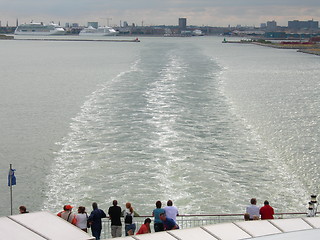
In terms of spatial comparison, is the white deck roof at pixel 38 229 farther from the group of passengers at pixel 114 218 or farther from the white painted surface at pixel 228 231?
the white painted surface at pixel 228 231

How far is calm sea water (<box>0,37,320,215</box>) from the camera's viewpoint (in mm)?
16969

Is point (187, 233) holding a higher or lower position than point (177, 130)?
higher

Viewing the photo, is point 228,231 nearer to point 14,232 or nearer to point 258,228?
point 258,228

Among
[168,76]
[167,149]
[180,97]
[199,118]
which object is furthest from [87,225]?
[168,76]

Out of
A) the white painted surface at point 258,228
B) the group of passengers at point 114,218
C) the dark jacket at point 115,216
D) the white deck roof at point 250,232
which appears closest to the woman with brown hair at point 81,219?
the group of passengers at point 114,218

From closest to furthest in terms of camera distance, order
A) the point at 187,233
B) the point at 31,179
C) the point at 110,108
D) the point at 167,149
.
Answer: the point at 187,233, the point at 31,179, the point at 167,149, the point at 110,108

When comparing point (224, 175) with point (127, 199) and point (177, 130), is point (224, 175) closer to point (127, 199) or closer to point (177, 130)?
point (127, 199)

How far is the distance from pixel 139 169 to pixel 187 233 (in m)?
11.7

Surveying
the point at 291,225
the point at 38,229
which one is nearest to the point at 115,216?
the point at 38,229

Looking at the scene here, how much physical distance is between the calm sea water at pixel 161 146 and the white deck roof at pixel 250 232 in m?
6.83

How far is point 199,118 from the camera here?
99.8 feet

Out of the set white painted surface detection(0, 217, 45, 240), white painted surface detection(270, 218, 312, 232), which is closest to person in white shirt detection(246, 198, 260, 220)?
white painted surface detection(270, 218, 312, 232)

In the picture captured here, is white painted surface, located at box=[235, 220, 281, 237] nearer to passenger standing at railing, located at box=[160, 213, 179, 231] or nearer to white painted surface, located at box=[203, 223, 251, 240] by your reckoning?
white painted surface, located at box=[203, 223, 251, 240]

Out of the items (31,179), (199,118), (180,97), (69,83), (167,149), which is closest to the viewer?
(31,179)
